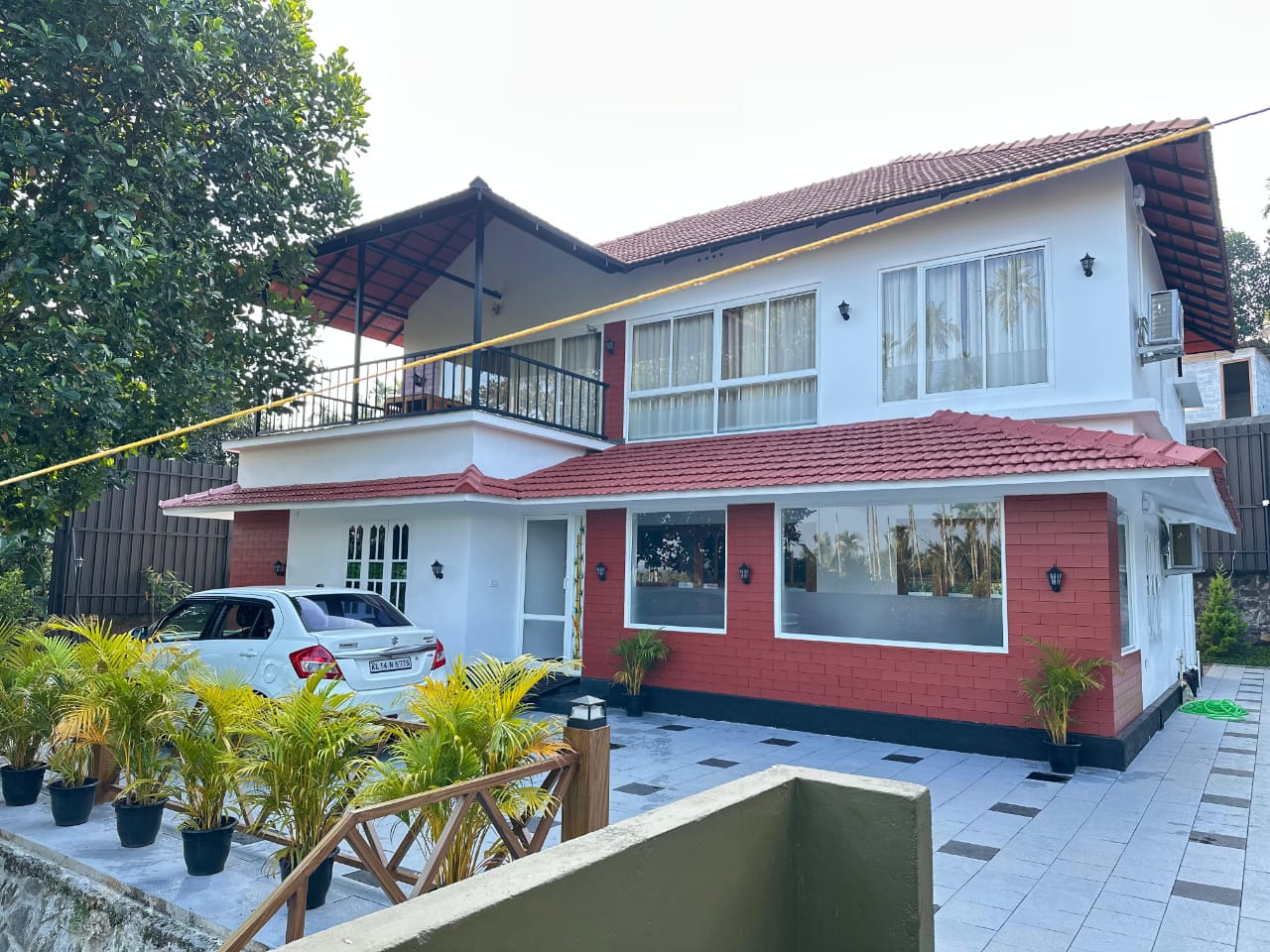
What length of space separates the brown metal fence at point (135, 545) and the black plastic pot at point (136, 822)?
9568mm

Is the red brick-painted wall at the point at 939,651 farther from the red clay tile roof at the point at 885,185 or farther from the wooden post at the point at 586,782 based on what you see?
the wooden post at the point at 586,782

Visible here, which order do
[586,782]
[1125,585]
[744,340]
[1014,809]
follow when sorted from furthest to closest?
[744,340] < [1125,585] < [1014,809] < [586,782]

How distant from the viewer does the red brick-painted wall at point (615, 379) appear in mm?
12109

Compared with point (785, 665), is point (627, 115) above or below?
above

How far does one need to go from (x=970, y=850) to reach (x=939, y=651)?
3.24 meters

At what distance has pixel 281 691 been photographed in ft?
22.9

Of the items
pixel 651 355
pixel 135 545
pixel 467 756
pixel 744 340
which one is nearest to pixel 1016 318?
pixel 744 340

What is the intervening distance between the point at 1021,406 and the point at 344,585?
9.31 meters

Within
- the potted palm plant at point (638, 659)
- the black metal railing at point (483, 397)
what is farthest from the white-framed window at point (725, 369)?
the potted palm plant at point (638, 659)

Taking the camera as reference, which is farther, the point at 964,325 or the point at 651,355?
the point at 651,355

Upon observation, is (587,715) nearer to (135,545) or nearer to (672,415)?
(672,415)

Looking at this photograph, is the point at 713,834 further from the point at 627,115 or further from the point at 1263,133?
the point at 627,115

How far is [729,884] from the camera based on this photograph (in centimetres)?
279

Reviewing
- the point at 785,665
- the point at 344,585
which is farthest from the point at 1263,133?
the point at 344,585
